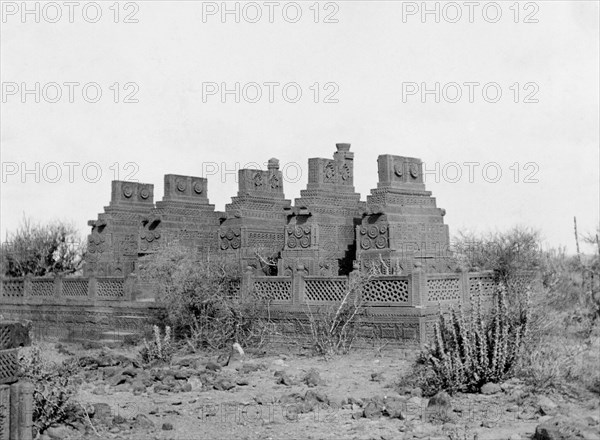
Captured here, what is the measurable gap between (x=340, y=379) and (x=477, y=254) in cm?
1292

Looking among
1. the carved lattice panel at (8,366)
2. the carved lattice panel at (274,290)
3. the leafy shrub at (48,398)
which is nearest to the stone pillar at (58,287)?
the carved lattice panel at (274,290)

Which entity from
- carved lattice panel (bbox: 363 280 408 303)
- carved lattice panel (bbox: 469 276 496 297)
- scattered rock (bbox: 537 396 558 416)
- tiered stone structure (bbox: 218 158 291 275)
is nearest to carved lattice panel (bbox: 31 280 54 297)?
tiered stone structure (bbox: 218 158 291 275)

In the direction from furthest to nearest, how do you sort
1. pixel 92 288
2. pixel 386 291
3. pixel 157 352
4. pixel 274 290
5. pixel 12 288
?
pixel 12 288
pixel 92 288
pixel 274 290
pixel 386 291
pixel 157 352

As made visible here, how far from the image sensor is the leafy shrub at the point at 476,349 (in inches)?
463

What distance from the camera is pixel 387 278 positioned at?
55.2 feet

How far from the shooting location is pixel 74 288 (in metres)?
23.4

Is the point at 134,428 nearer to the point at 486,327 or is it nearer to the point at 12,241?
the point at 486,327

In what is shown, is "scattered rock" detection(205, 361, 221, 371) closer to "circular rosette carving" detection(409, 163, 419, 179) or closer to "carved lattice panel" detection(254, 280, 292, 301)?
"carved lattice panel" detection(254, 280, 292, 301)

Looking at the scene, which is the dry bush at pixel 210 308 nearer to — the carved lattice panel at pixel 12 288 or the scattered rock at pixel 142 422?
the scattered rock at pixel 142 422

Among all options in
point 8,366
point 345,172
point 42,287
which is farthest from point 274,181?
point 8,366

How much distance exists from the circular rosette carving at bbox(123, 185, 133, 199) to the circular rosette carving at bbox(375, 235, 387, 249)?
1347 cm

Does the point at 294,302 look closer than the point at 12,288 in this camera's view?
Yes

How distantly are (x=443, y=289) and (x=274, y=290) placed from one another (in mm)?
3900

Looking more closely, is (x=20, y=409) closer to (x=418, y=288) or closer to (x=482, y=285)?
(x=418, y=288)
